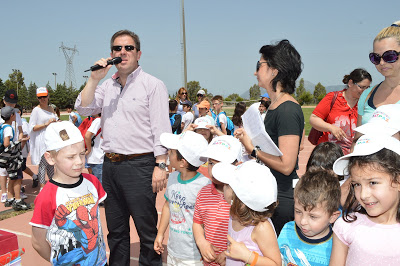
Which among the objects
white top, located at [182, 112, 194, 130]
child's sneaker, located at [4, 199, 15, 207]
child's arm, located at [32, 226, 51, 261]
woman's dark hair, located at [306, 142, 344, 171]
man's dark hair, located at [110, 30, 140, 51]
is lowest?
child's sneaker, located at [4, 199, 15, 207]

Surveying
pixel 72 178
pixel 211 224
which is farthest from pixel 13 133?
pixel 211 224

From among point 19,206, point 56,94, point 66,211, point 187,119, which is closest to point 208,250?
point 66,211

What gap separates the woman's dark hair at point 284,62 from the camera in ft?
7.65

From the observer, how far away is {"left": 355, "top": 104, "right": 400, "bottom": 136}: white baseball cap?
176cm

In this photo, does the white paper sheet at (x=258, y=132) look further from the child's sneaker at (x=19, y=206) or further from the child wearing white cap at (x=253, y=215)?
the child's sneaker at (x=19, y=206)

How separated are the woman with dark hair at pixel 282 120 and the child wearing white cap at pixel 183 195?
1.65ft

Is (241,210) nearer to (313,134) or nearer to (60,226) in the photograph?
(60,226)

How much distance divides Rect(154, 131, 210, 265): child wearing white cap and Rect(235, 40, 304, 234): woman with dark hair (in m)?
0.50

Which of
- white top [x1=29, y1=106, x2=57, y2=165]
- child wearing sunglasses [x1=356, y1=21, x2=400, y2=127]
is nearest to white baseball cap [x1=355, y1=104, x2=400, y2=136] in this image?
child wearing sunglasses [x1=356, y1=21, x2=400, y2=127]

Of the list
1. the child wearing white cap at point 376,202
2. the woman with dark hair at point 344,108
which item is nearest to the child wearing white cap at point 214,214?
the child wearing white cap at point 376,202

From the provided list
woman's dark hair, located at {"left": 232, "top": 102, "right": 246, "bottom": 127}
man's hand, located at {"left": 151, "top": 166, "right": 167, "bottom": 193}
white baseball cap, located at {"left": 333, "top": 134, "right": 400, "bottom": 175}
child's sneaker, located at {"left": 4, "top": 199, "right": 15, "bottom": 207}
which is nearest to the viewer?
white baseball cap, located at {"left": 333, "top": 134, "right": 400, "bottom": 175}

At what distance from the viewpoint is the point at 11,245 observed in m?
2.05

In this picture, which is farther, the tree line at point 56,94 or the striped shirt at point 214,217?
the tree line at point 56,94

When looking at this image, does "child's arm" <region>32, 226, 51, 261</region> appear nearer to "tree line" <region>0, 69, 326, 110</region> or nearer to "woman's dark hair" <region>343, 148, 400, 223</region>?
"woman's dark hair" <region>343, 148, 400, 223</region>
